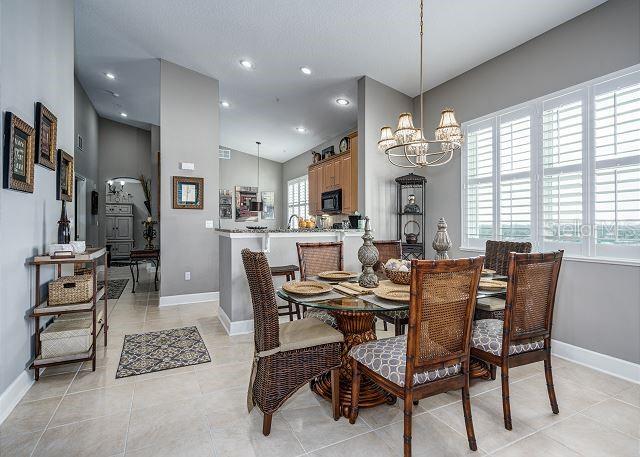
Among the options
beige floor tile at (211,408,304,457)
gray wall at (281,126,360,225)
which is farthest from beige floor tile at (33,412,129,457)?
gray wall at (281,126,360,225)

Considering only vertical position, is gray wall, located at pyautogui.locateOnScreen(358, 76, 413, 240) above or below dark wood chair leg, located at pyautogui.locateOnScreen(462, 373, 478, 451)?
above

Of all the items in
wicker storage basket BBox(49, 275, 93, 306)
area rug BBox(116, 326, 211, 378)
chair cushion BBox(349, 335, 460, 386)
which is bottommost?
area rug BBox(116, 326, 211, 378)

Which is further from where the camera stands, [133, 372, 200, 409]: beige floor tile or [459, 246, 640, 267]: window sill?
[459, 246, 640, 267]: window sill

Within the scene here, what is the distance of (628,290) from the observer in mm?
2607

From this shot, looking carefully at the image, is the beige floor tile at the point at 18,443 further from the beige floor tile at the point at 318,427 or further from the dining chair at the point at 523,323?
the dining chair at the point at 523,323

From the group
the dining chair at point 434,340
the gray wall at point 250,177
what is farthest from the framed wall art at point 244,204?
the dining chair at point 434,340

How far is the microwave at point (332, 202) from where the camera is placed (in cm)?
569

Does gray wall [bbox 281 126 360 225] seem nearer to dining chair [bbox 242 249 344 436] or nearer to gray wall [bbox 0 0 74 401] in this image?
gray wall [bbox 0 0 74 401]

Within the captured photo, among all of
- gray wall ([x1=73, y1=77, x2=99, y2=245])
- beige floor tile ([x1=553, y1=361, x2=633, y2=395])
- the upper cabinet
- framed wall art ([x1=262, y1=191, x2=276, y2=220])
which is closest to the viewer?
beige floor tile ([x1=553, y1=361, x2=633, y2=395])

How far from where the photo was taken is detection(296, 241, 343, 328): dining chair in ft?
9.89

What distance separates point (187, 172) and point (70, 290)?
107 inches

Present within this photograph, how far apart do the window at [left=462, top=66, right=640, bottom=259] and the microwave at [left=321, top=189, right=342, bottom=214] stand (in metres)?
2.23

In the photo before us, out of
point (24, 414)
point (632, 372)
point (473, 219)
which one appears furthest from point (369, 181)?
point (24, 414)

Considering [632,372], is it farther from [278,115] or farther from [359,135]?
[278,115]
